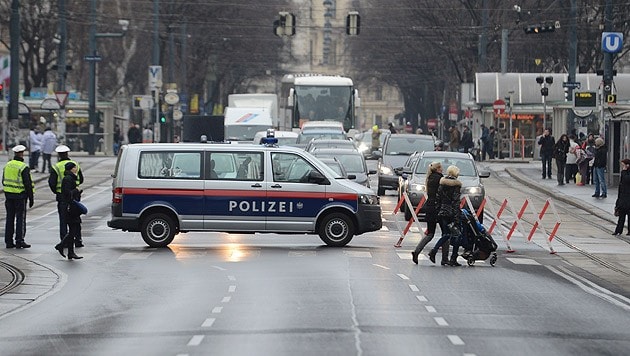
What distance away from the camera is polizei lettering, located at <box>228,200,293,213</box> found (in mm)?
27781

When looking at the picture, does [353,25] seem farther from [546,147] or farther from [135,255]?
[135,255]

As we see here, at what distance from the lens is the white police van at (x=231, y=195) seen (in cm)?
2767

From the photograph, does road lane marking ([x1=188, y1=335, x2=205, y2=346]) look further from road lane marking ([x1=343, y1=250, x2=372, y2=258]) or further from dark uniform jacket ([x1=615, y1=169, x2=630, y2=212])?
dark uniform jacket ([x1=615, y1=169, x2=630, y2=212])

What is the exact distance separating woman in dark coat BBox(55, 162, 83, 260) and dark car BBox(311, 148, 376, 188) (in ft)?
43.3

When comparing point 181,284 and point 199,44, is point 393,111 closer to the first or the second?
point 199,44

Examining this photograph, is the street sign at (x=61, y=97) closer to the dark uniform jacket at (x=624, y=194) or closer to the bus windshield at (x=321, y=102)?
the bus windshield at (x=321, y=102)

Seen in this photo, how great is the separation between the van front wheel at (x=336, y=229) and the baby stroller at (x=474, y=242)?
3182 millimetres

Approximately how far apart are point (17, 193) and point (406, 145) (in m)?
20.3

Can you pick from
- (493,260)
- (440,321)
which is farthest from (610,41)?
(440,321)

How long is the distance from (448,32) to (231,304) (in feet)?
222

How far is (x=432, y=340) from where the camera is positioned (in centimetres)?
1564

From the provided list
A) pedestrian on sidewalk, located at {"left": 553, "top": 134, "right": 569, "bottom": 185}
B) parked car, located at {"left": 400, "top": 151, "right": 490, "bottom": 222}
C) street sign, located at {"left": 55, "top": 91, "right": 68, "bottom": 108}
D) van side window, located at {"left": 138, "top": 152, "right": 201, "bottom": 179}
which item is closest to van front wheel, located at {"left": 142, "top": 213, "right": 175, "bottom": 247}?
van side window, located at {"left": 138, "top": 152, "right": 201, "bottom": 179}

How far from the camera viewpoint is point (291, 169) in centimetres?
2803

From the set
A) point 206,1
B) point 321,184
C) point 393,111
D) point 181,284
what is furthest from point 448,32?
point 393,111
